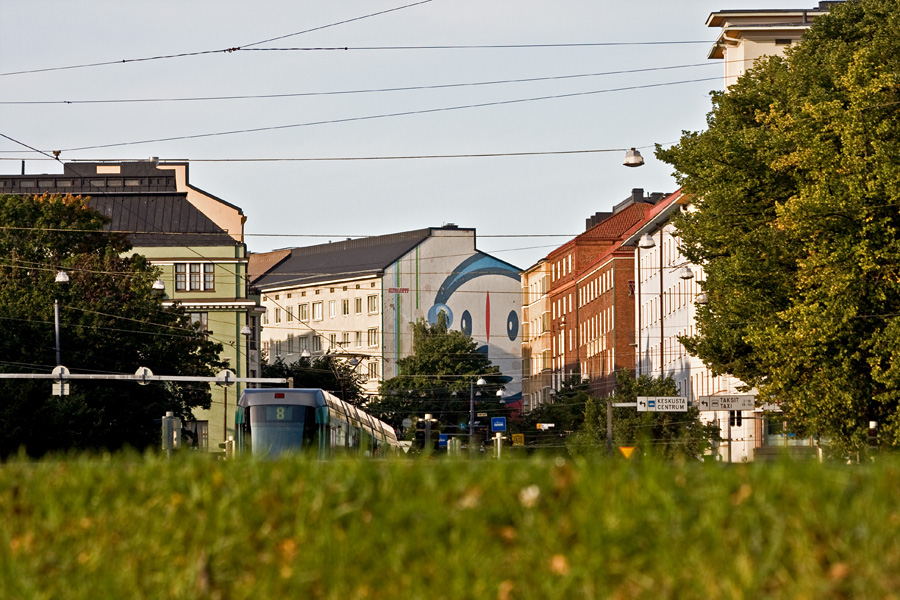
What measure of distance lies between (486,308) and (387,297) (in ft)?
41.8

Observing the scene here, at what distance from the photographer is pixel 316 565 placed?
6109 mm

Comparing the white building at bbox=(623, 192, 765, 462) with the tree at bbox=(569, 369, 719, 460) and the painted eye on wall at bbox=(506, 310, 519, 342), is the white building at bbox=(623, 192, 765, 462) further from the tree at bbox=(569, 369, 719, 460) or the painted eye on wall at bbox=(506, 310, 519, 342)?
the painted eye on wall at bbox=(506, 310, 519, 342)

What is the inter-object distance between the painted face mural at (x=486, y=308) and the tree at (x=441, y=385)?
31.6 meters

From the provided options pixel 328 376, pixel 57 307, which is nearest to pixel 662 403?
pixel 57 307

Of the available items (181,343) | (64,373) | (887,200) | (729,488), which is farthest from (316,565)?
(181,343)

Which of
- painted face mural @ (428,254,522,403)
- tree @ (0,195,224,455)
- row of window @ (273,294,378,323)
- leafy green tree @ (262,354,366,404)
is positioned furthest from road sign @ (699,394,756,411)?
row of window @ (273,294,378,323)

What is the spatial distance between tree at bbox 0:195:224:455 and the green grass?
4874cm

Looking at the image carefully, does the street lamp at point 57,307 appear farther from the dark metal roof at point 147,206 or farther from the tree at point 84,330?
the dark metal roof at point 147,206

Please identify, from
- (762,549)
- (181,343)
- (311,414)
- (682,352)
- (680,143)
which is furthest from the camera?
(682,352)

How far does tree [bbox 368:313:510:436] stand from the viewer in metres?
108

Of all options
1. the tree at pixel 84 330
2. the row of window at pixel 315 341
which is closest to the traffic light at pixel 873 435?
the tree at pixel 84 330

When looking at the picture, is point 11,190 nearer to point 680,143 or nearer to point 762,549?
point 680,143

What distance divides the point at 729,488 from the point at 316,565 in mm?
1789

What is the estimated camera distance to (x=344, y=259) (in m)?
152
